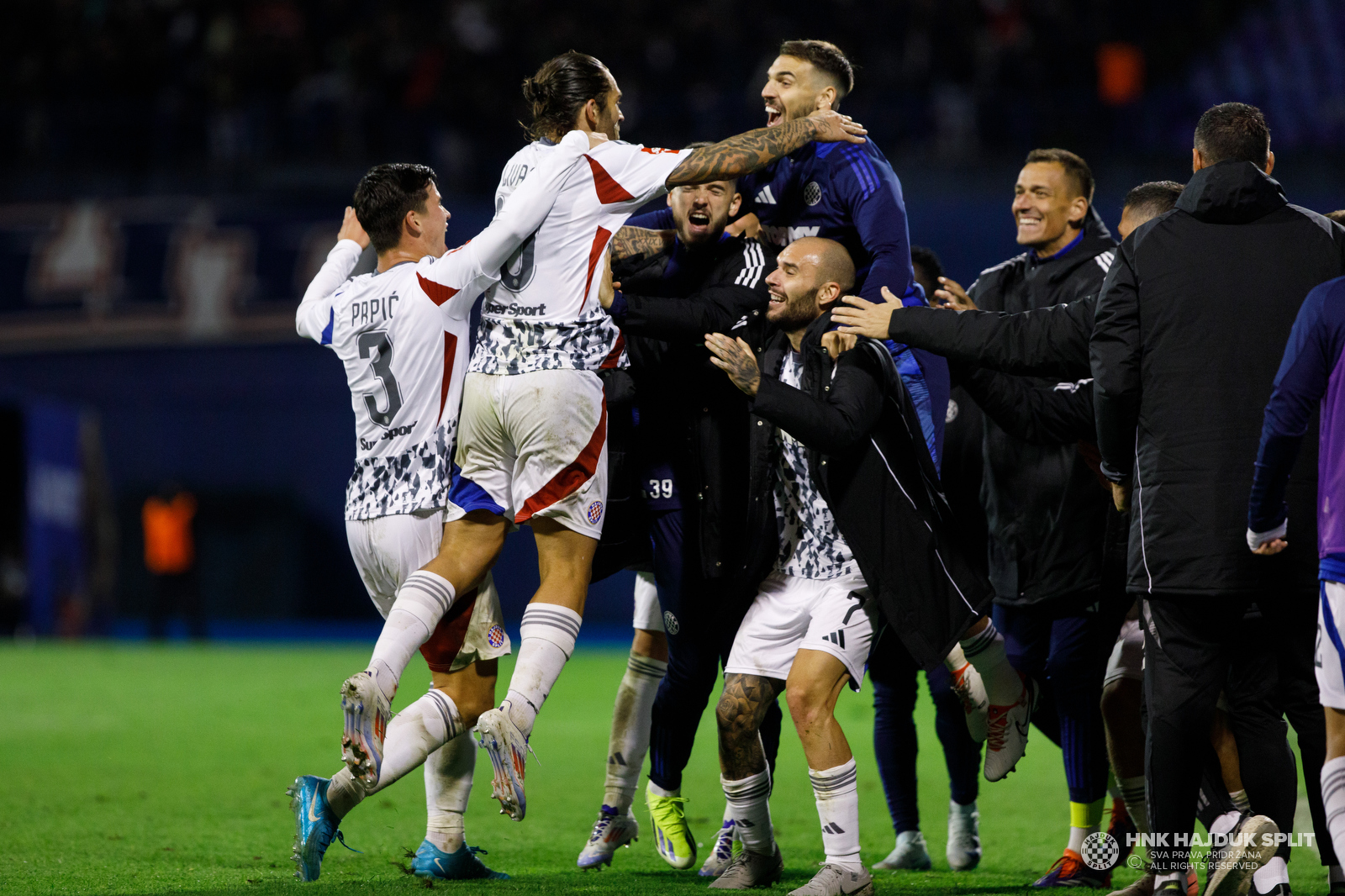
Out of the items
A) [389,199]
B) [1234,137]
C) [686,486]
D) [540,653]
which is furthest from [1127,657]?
[389,199]

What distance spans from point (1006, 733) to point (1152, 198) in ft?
7.09

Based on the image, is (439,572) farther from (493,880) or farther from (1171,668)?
(1171,668)

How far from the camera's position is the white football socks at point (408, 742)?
15.9 ft

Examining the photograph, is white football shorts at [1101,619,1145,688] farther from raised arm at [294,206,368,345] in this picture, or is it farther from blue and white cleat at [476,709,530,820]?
raised arm at [294,206,368,345]

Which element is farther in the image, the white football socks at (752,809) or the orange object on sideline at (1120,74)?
the orange object on sideline at (1120,74)

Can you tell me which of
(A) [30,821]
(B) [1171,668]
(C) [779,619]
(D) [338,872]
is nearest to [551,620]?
(C) [779,619]

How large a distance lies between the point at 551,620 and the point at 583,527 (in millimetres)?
355

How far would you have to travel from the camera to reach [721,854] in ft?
18.5

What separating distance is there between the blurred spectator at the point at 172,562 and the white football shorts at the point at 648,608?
Result: 1479 cm

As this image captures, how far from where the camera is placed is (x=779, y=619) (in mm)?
5086

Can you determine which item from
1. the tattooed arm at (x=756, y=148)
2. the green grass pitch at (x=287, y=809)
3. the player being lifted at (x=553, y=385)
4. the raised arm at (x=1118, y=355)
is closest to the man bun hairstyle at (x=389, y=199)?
the player being lifted at (x=553, y=385)

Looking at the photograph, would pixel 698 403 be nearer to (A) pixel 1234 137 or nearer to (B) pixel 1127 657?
(B) pixel 1127 657

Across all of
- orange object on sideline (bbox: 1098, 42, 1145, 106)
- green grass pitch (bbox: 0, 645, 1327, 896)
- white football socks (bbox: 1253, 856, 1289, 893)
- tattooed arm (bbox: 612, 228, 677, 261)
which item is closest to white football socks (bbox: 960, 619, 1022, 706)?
green grass pitch (bbox: 0, 645, 1327, 896)

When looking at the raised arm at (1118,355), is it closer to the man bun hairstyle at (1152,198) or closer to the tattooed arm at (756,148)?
the man bun hairstyle at (1152,198)
